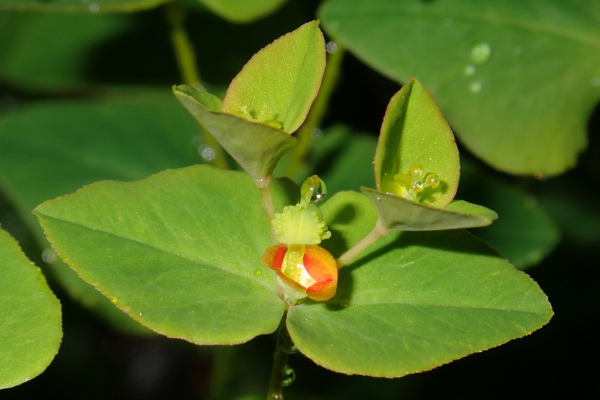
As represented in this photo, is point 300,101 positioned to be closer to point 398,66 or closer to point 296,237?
point 296,237

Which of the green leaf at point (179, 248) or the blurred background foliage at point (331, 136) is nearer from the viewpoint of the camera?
the green leaf at point (179, 248)

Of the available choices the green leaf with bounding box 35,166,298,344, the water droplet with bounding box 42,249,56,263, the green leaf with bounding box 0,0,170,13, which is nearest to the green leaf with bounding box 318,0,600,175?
the green leaf with bounding box 0,0,170,13

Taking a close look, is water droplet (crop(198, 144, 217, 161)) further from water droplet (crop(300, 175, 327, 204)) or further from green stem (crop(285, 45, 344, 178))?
water droplet (crop(300, 175, 327, 204))

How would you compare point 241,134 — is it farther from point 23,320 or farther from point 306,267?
point 23,320

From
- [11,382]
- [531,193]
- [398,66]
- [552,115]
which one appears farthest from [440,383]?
[11,382]

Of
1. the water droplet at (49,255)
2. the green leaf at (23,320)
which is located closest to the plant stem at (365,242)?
the green leaf at (23,320)

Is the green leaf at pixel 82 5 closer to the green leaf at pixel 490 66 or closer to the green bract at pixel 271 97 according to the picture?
the green leaf at pixel 490 66
